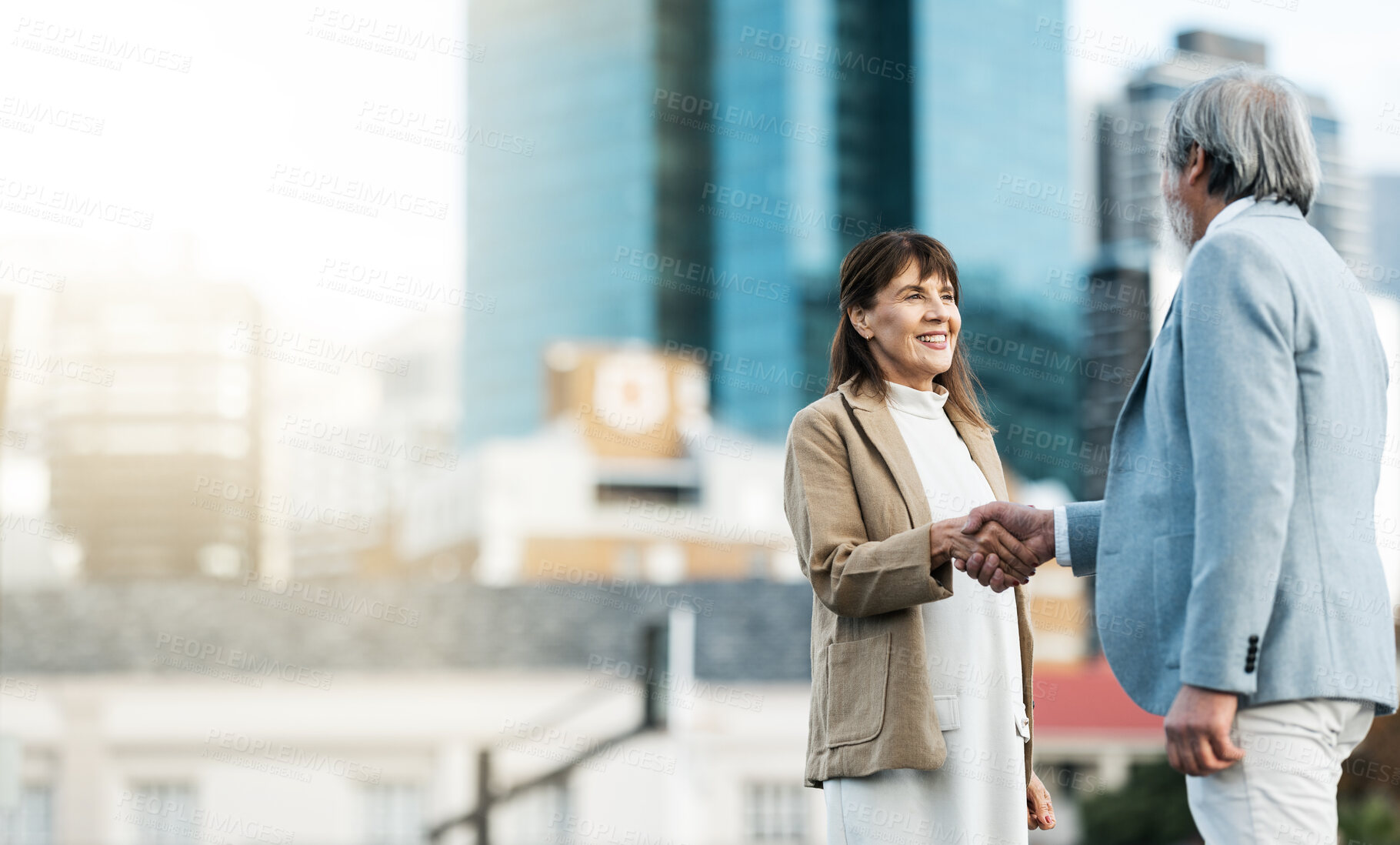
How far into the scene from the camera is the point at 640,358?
59.7 metres

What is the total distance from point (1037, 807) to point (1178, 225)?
1.08 metres

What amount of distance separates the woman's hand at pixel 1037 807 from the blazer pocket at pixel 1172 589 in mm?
606

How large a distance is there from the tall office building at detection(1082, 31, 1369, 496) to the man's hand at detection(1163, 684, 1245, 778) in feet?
161

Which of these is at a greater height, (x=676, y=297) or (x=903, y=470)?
(x=676, y=297)

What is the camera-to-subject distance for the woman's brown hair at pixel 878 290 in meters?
2.71

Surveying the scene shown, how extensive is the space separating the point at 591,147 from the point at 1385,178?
41.9 m

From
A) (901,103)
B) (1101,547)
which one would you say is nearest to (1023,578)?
(1101,547)

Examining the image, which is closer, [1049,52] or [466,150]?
[1049,52]

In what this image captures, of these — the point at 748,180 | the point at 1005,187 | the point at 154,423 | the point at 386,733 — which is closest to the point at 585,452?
the point at 748,180

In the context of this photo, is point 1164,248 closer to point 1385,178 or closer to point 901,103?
point 901,103

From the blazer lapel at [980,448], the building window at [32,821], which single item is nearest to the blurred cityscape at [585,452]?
the building window at [32,821]

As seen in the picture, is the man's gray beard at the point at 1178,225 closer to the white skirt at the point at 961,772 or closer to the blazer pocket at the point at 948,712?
the white skirt at the point at 961,772

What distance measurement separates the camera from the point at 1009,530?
2432mm

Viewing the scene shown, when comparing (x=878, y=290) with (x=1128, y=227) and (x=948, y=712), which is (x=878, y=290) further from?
(x=1128, y=227)
